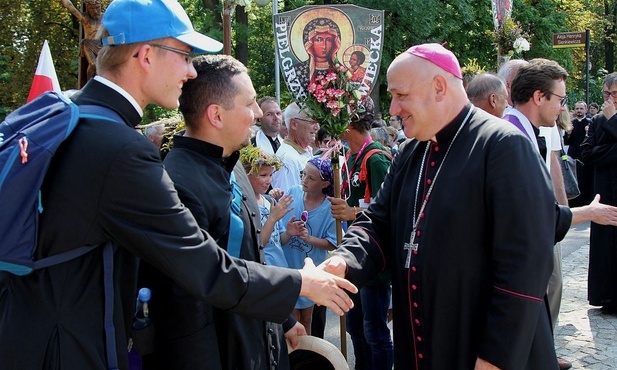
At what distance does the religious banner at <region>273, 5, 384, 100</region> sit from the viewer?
6906 mm

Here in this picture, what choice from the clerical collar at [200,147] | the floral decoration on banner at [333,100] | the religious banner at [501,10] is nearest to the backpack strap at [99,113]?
the clerical collar at [200,147]

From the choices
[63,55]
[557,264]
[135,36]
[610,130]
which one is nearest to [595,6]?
[63,55]

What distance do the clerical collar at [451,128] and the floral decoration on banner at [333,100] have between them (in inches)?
72.5

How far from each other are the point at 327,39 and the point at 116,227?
5201 millimetres

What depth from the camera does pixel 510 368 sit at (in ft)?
8.04

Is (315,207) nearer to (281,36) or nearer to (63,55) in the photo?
(281,36)

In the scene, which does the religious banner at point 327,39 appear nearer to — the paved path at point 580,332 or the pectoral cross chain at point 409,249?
the paved path at point 580,332

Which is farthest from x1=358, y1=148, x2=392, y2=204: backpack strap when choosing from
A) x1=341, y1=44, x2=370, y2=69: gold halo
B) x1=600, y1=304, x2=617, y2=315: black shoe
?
x1=600, y1=304, x2=617, y2=315: black shoe

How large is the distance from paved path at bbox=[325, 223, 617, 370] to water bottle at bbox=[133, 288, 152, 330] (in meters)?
3.32

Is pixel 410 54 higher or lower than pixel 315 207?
higher

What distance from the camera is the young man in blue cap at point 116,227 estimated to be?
82.3 inches

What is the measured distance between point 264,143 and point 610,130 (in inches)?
156

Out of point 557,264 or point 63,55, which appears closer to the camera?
point 557,264

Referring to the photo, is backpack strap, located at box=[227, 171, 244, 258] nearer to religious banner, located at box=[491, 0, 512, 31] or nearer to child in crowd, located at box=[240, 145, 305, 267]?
child in crowd, located at box=[240, 145, 305, 267]
